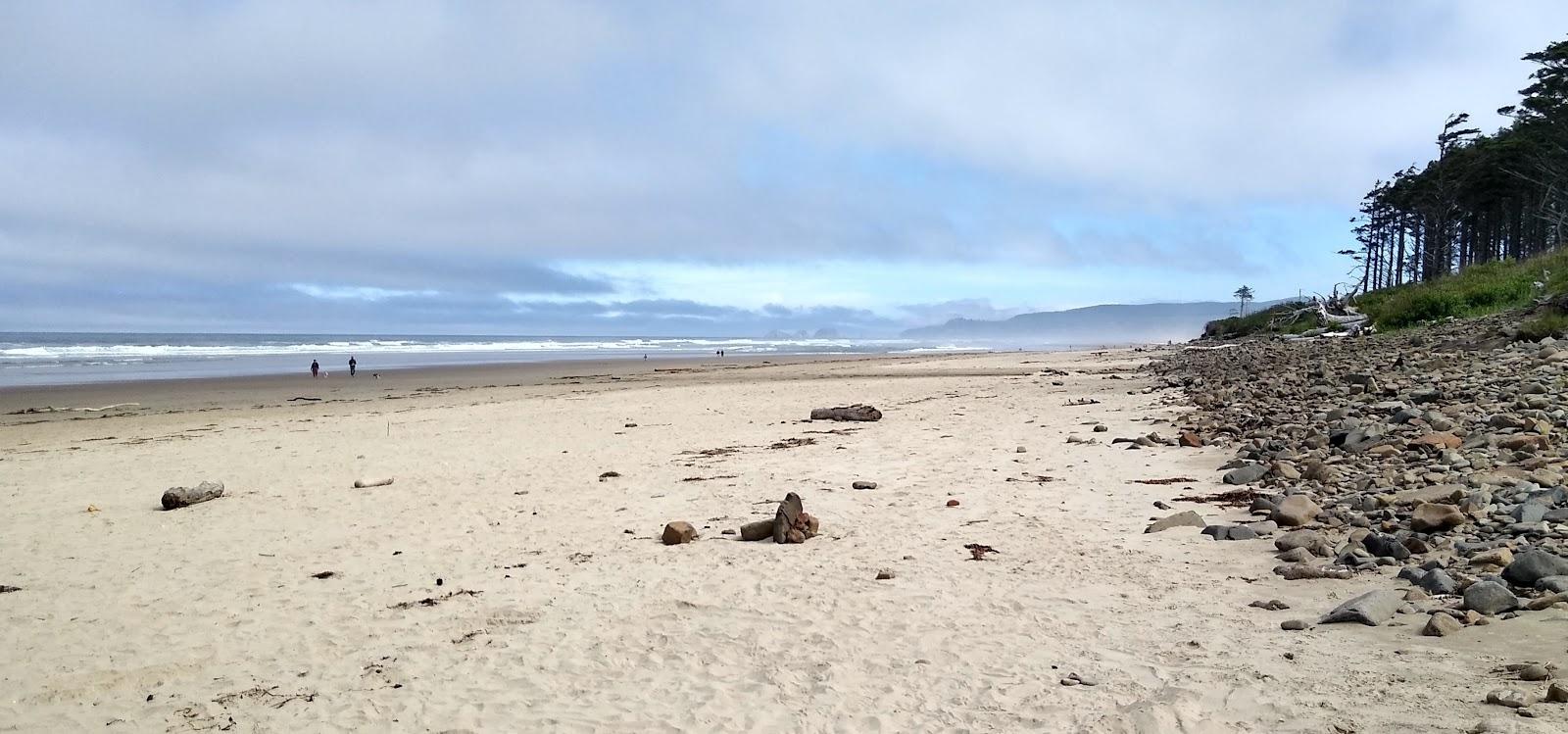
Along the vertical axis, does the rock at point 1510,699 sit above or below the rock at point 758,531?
above

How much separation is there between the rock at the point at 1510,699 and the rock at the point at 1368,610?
37.9 inches

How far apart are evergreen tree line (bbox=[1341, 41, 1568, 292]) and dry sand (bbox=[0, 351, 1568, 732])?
33.9 meters

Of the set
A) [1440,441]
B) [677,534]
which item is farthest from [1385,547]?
[677,534]

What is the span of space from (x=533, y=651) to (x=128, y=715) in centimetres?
183

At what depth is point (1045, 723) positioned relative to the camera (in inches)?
137

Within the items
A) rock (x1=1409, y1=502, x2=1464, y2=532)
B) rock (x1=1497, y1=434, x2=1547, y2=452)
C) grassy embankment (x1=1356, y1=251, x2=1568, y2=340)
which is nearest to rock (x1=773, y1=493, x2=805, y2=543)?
rock (x1=1409, y1=502, x2=1464, y2=532)

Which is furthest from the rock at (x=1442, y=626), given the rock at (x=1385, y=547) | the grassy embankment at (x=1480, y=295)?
the grassy embankment at (x=1480, y=295)

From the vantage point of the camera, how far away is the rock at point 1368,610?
412cm

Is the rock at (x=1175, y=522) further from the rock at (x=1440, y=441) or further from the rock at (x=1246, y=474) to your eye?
the rock at (x=1440, y=441)

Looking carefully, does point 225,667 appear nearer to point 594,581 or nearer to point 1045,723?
point 594,581

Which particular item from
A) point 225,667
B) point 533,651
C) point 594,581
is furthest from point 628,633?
point 225,667

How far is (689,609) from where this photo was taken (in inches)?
203

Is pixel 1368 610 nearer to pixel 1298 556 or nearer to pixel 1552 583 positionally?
pixel 1552 583

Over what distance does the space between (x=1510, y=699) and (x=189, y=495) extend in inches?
412
